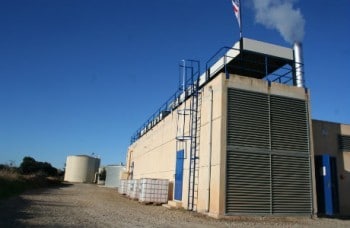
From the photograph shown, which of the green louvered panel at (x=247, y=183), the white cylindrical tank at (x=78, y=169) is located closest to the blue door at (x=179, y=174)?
the green louvered panel at (x=247, y=183)

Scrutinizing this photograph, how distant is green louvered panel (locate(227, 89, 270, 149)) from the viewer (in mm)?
15664

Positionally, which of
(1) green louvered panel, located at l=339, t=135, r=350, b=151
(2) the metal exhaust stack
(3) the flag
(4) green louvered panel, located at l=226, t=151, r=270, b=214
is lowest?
(4) green louvered panel, located at l=226, t=151, r=270, b=214

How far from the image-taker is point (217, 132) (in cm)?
1563

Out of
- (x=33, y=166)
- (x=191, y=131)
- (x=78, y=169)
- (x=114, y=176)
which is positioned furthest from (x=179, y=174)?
(x=78, y=169)

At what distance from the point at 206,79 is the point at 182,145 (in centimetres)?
408

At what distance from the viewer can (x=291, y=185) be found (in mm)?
16125

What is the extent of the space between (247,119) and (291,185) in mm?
3633

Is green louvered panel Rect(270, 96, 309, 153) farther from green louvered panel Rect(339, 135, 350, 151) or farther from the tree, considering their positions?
the tree

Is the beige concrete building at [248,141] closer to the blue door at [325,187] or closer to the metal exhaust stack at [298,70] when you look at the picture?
the metal exhaust stack at [298,70]

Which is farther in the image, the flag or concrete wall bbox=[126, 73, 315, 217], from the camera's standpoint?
the flag

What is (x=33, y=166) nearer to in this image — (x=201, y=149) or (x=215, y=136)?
(x=201, y=149)

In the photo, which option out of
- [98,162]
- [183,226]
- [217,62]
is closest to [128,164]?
[217,62]

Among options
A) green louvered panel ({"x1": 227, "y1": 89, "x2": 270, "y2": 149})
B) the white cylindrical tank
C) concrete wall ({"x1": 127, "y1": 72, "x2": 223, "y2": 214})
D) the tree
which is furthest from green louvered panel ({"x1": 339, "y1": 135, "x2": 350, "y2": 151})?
the white cylindrical tank

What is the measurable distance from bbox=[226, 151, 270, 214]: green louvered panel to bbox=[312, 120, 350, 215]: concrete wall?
5.06 metres
